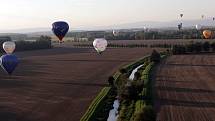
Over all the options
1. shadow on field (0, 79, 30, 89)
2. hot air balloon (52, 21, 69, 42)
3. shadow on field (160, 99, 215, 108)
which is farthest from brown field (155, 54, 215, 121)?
shadow on field (0, 79, 30, 89)

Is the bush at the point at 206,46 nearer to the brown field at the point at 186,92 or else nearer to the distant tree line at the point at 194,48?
the distant tree line at the point at 194,48

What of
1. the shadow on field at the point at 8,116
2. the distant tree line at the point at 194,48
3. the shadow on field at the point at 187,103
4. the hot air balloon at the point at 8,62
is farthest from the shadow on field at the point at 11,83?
the distant tree line at the point at 194,48

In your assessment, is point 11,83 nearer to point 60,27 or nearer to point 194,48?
point 60,27

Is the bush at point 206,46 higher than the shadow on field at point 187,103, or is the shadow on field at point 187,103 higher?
the bush at point 206,46

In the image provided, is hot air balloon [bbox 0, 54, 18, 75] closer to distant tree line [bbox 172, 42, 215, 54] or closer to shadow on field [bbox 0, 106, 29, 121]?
shadow on field [bbox 0, 106, 29, 121]

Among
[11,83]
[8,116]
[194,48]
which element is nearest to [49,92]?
[11,83]

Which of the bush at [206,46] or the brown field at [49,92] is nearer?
the brown field at [49,92]

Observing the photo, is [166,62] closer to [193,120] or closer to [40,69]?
[40,69]

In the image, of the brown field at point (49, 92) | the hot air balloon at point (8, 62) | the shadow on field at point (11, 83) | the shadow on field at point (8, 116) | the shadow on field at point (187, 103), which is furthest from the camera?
the shadow on field at point (11, 83)

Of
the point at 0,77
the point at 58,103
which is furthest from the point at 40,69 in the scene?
the point at 58,103
